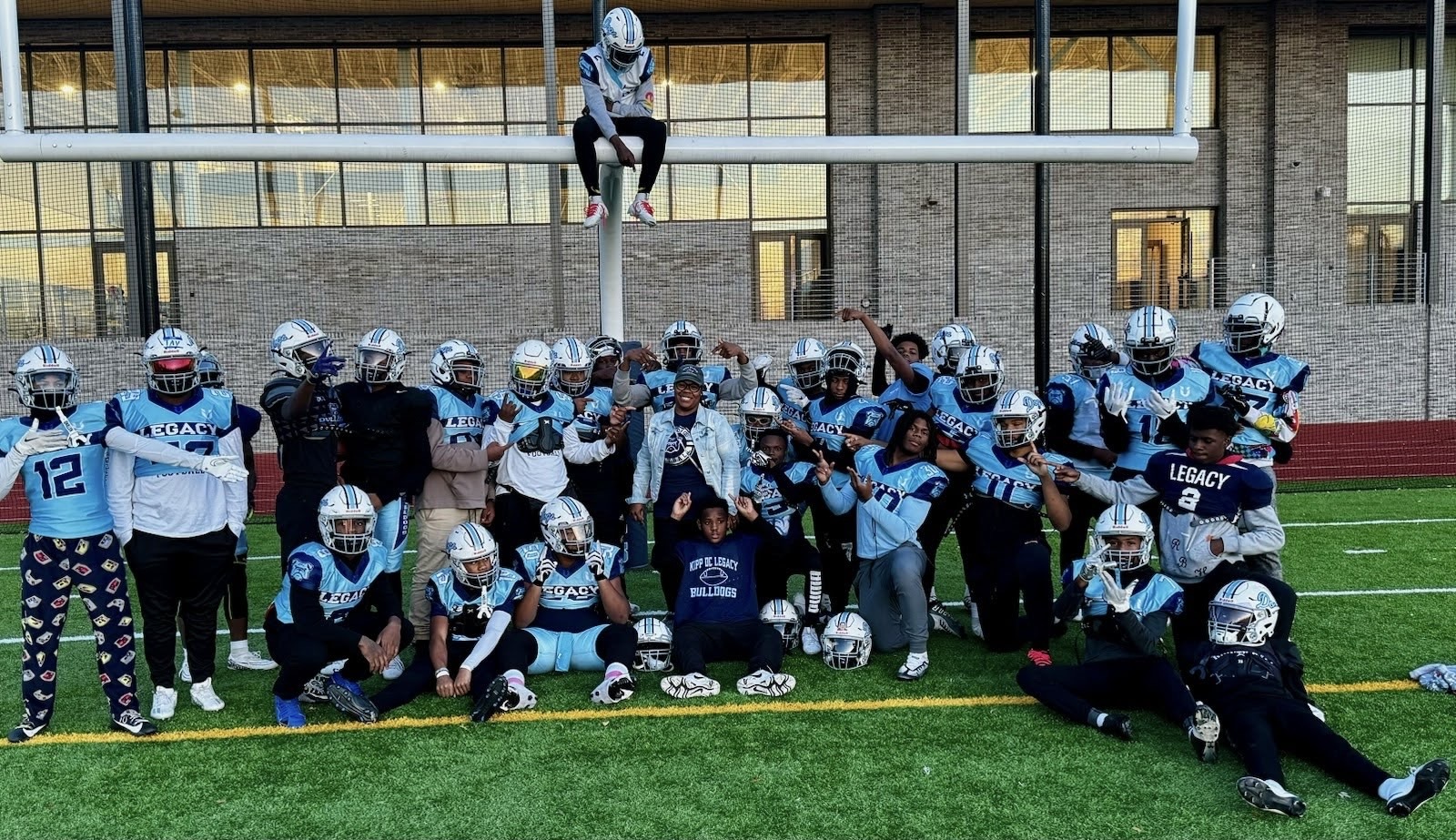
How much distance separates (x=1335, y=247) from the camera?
19.5 m

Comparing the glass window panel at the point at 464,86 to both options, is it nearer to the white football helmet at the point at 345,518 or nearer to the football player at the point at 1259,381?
the white football helmet at the point at 345,518

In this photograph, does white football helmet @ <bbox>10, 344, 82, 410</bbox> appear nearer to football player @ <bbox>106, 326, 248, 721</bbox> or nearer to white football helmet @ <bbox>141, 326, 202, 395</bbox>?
football player @ <bbox>106, 326, 248, 721</bbox>

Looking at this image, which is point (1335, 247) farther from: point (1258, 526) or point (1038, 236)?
point (1258, 526)

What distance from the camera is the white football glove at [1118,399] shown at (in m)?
6.60

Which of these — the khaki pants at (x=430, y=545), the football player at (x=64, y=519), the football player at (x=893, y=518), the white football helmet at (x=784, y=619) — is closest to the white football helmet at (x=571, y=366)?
the khaki pants at (x=430, y=545)

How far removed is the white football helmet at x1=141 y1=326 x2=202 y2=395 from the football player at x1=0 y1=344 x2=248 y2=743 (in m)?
0.30

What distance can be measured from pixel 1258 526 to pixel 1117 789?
75.9 inches

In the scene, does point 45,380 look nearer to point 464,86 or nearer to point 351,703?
point 351,703

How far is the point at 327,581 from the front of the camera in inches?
230

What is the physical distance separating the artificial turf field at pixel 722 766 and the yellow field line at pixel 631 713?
0.05 feet

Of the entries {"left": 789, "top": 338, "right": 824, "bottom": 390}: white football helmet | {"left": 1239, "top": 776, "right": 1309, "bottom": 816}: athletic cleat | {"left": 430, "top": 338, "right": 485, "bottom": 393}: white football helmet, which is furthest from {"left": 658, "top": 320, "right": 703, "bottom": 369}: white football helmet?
{"left": 1239, "top": 776, "right": 1309, "bottom": 816}: athletic cleat

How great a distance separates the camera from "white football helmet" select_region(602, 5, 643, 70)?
7199mm

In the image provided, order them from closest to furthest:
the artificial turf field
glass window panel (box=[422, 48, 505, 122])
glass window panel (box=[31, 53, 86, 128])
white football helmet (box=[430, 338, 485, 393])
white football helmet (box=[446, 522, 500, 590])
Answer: the artificial turf field, white football helmet (box=[446, 522, 500, 590]), white football helmet (box=[430, 338, 485, 393]), glass window panel (box=[31, 53, 86, 128]), glass window panel (box=[422, 48, 505, 122])

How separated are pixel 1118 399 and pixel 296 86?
53.8 ft
